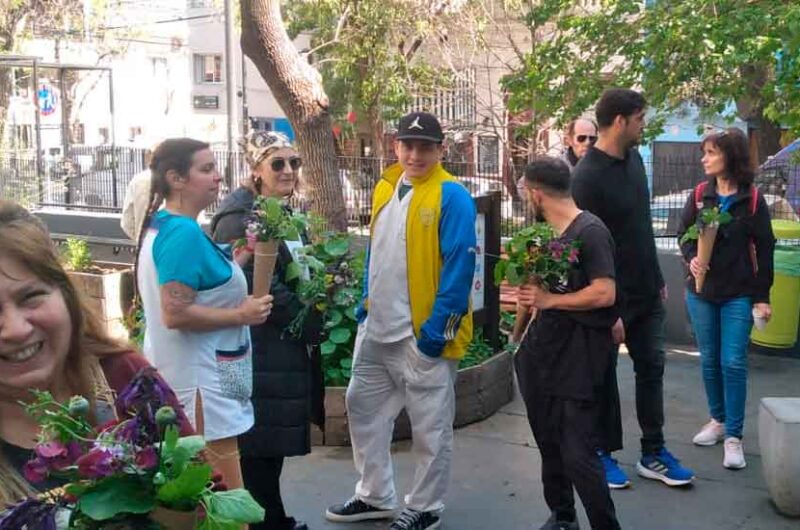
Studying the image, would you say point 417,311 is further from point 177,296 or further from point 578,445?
point 177,296

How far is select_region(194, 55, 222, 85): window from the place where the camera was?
4865 centimetres

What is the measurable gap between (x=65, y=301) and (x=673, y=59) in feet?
28.2

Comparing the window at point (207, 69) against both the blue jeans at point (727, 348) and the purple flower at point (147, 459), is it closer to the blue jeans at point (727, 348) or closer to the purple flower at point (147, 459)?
the blue jeans at point (727, 348)

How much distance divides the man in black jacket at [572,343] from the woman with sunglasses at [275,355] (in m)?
0.97

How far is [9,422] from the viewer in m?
2.01

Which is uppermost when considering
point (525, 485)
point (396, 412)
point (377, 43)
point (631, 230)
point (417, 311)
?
point (377, 43)

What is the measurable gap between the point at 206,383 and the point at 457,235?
137 cm

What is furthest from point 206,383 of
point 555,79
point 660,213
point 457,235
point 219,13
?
point 219,13

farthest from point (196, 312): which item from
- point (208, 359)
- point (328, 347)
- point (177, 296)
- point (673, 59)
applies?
point (673, 59)

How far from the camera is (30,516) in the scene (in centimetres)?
155

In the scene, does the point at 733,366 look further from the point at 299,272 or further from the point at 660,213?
the point at 660,213

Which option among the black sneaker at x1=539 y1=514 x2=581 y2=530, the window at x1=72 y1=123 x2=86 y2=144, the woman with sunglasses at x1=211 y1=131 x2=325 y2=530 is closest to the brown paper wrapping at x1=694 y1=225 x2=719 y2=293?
the black sneaker at x1=539 y1=514 x2=581 y2=530

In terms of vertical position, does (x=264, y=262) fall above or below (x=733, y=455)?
above

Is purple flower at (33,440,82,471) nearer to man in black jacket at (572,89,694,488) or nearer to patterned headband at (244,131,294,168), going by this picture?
patterned headband at (244,131,294,168)
